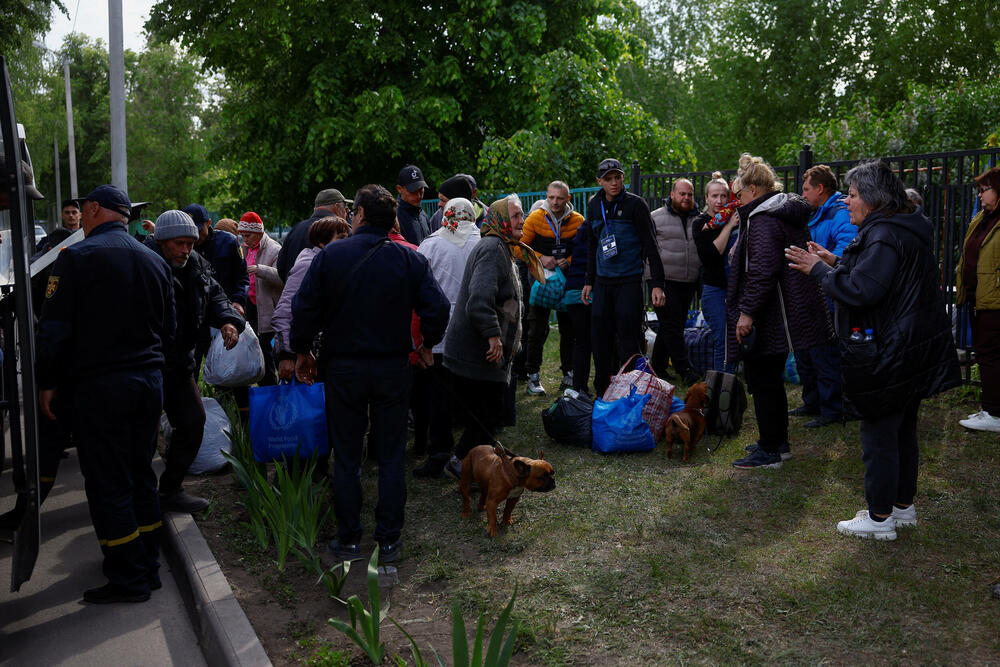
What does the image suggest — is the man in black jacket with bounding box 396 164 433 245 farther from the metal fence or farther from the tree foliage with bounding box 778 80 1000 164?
the tree foliage with bounding box 778 80 1000 164

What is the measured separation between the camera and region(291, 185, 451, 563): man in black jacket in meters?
4.57

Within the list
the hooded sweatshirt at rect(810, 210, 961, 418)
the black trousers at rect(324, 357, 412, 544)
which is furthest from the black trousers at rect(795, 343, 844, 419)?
the black trousers at rect(324, 357, 412, 544)

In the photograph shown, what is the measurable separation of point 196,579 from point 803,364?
518 cm

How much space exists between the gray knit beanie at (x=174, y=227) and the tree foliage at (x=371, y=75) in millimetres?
13036

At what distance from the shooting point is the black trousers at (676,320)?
890 cm

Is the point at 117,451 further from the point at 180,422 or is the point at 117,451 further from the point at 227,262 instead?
the point at 227,262

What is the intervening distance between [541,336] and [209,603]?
5.34 m

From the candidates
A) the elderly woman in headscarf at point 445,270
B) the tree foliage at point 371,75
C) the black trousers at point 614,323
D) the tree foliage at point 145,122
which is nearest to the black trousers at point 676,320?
the black trousers at point 614,323

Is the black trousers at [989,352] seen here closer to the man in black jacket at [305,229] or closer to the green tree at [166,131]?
the man in black jacket at [305,229]

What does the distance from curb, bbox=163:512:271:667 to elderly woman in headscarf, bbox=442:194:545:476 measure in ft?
5.80

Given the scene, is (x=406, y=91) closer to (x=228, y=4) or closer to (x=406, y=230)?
(x=228, y=4)

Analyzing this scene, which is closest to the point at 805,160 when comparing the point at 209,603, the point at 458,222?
the point at 458,222

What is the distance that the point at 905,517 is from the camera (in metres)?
4.91

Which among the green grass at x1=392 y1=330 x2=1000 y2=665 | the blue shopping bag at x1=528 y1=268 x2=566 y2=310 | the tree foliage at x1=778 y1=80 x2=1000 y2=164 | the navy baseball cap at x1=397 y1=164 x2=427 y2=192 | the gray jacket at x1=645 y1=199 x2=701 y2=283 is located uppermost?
the tree foliage at x1=778 y1=80 x2=1000 y2=164
